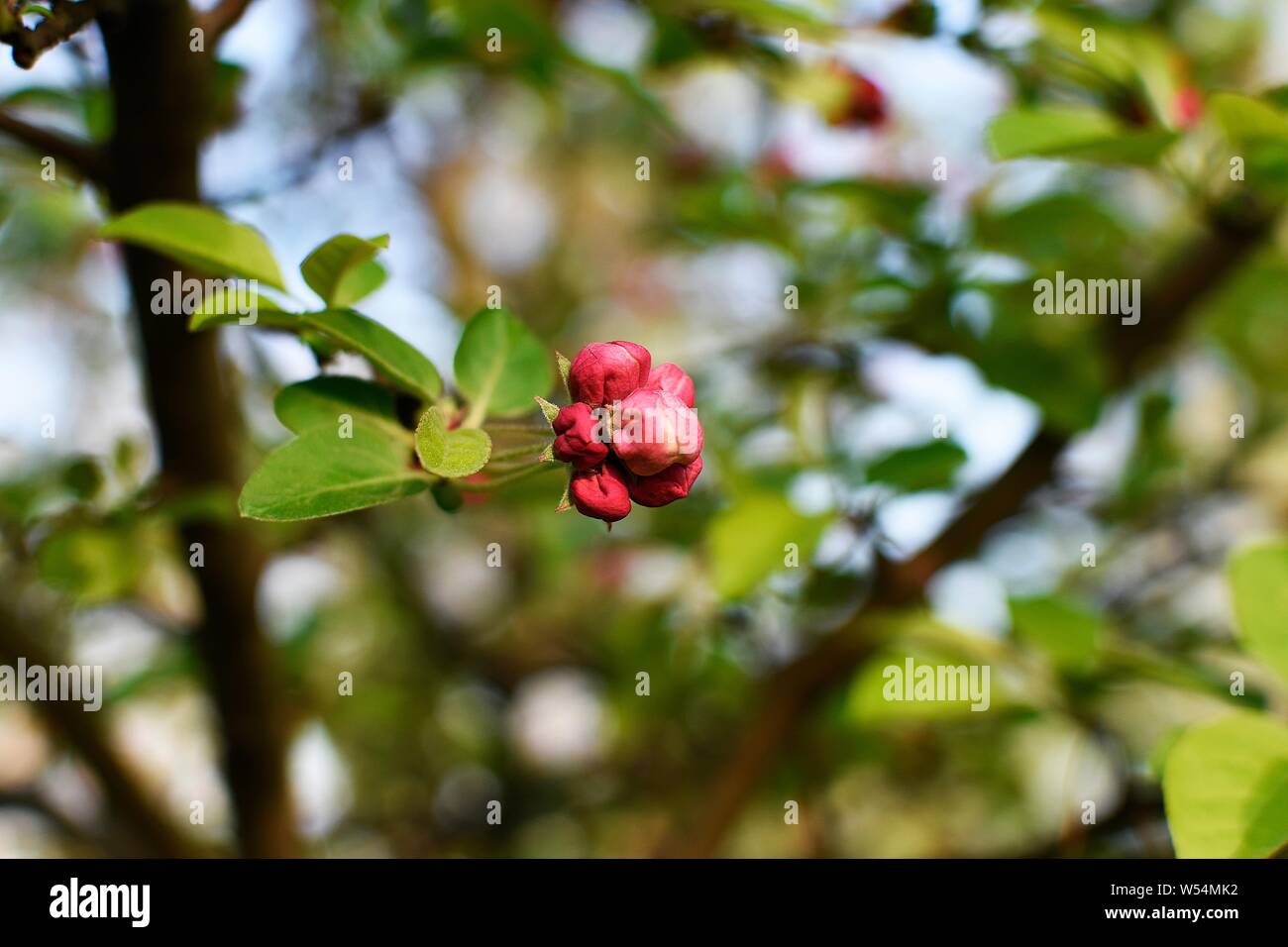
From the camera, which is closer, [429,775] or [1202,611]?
[1202,611]

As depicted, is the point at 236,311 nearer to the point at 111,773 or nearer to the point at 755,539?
the point at 755,539

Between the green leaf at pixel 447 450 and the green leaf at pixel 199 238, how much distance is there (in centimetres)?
18

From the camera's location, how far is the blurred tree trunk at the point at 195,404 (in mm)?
762

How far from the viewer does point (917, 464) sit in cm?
100

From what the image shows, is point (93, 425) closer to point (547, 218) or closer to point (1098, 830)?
point (547, 218)

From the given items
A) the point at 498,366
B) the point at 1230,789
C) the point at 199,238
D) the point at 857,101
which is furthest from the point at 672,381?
the point at 857,101

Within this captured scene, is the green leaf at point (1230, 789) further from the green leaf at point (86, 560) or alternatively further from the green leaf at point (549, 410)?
the green leaf at point (86, 560)

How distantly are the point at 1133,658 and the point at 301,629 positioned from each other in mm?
1259

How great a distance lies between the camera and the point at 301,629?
172 centimetres

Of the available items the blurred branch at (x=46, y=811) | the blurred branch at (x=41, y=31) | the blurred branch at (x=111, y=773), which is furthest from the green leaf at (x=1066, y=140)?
the blurred branch at (x=46, y=811)

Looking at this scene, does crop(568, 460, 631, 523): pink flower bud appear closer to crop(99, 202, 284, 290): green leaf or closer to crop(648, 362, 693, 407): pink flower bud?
crop(648, 362, 693, 407): pink flower bud

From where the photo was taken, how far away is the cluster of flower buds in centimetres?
52

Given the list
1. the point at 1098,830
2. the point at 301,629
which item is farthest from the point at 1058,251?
the point at 301,629

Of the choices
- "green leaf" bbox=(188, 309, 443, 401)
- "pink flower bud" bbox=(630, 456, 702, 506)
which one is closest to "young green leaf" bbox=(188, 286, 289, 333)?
"green leaf" bbox=(188, 309, 443, 401)
